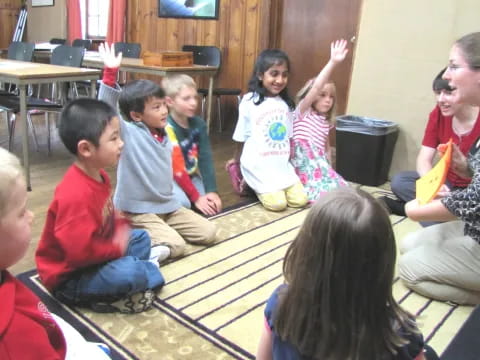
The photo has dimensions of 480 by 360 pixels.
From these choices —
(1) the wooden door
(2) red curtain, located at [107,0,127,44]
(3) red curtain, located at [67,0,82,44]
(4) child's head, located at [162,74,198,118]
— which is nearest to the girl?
(4) child's head, located at [162,74,198,118]

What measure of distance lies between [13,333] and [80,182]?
0.83m

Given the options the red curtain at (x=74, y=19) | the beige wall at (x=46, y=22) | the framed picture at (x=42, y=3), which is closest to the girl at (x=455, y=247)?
the red curtain at (x=74, y=19)

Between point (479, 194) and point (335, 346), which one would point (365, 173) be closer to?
point (479, 194)

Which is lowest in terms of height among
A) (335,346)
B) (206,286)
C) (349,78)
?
(206,286)

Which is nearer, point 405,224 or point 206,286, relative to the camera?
point 206,286

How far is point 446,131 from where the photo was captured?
2367 millimetres

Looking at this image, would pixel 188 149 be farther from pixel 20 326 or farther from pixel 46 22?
pixel 46 22

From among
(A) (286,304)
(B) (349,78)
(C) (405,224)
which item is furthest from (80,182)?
(B) (349,78)

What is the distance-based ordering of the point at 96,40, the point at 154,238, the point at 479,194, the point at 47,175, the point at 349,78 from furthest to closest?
the point at 96,40
the point at 349,78
the point at 47,175
the point at 154,238
the point at 479,194

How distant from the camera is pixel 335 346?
77 centimetres

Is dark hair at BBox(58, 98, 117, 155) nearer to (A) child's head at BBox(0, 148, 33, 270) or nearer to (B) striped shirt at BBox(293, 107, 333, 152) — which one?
(A) child's head at BBox(0, 148, 33, 270)

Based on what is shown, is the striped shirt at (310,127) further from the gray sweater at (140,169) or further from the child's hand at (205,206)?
the gray sweater at (140,169)

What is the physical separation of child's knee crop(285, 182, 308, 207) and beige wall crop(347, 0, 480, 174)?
104 centimetres

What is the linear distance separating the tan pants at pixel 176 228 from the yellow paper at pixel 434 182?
927 mm
